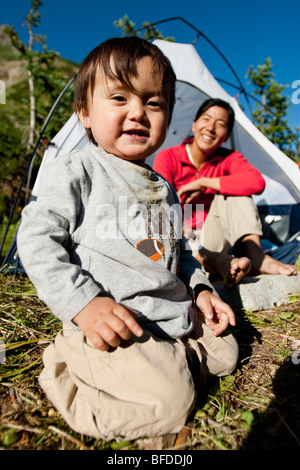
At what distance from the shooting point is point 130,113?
112 cm

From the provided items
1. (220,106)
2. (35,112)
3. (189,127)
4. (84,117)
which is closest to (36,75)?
(35,112)

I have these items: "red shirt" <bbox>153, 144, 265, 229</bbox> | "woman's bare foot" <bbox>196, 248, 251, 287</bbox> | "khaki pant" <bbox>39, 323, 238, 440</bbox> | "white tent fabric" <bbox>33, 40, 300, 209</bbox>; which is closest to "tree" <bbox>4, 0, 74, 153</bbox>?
"white tent fabric" <bbox>33, 40, 300, 209</bbox>

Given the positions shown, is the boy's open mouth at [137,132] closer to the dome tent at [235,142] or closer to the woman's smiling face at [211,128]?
the woman's smiling face at [211,128]

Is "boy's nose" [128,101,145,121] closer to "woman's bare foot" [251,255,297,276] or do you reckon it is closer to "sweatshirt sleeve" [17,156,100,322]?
"sweatshirt sleeve" [17,156,100,322]

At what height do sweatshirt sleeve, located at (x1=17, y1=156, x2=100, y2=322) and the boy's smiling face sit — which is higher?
the boy's smiling face

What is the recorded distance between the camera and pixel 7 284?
239 centimetres

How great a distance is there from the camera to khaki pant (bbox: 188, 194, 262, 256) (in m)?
2.50

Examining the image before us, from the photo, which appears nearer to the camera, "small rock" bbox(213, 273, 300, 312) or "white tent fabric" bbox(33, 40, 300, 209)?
"small rock" bbox(213, 273, 300, 312)

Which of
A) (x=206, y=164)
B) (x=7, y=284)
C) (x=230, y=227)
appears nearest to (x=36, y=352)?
(x=7, y=284)

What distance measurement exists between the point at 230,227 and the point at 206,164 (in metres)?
0.65

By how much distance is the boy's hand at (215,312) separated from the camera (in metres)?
1.25

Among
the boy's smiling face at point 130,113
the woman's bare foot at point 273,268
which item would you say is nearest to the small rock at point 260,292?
the woman's bare foot at point 273,268

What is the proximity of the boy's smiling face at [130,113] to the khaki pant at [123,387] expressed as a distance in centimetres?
73
